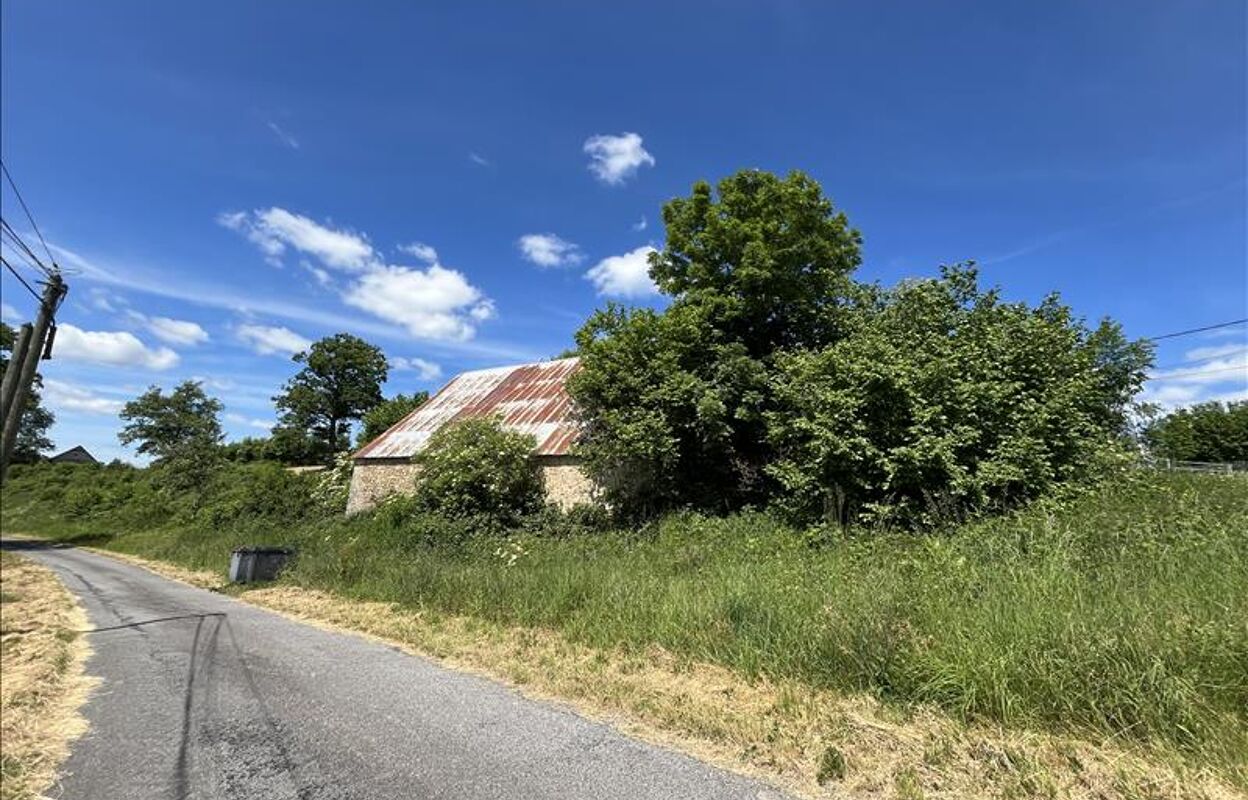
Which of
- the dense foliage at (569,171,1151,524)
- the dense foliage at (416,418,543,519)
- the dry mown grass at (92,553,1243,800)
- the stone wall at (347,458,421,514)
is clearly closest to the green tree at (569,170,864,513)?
the dense foliage at (569,171,1151,524)

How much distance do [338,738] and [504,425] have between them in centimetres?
1545

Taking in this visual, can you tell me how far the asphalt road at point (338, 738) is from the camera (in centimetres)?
411

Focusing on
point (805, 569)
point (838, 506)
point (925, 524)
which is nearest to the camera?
point (805, 569)

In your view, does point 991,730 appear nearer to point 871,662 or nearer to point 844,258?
point 871,662

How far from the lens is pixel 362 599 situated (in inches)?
459

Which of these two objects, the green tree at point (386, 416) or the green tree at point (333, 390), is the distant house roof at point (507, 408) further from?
the green tree at point (333, 390)

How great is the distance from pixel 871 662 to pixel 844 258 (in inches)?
490

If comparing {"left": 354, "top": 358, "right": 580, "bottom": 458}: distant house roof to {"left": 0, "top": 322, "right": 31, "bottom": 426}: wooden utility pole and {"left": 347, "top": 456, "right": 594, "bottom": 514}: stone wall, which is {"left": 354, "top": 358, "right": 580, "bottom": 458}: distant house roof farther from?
{"left": 0, "top": 322, "right": 31, "bottom": 426}: wooden utility pole

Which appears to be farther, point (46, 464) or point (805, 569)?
point (46, 464)

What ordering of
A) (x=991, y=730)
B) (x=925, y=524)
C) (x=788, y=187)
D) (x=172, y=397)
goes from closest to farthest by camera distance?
(x=991, y=730) < (x=925, y=524) < (x=788, y=187) < (x=172, y=397)

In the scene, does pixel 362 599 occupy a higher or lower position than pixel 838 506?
lower

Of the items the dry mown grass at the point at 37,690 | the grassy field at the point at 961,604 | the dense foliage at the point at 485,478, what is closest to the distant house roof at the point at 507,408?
the dense foliage at the point at 485,478

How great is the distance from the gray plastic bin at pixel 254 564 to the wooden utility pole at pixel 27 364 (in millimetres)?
4920

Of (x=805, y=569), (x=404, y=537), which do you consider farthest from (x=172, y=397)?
(x=805, y=569)
